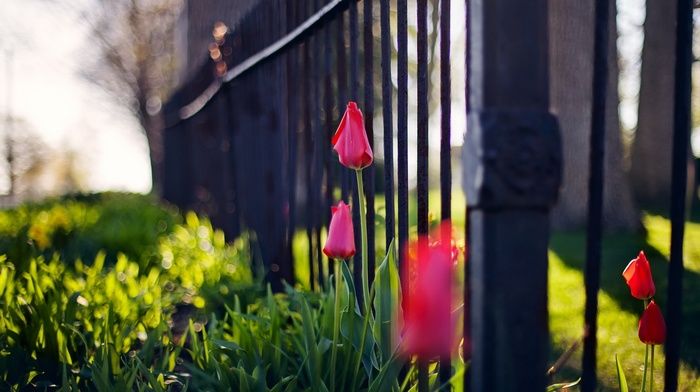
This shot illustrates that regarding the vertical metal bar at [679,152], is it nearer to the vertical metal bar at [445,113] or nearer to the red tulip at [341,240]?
the vertical metal bar at [445,113]

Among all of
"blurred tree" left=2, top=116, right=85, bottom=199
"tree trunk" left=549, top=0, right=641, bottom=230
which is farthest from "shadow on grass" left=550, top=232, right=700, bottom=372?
"blurred tree" left=2, top=116, right=85, bottom=199

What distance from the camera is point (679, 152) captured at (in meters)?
1.29

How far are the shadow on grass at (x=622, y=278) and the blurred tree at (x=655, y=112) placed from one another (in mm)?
2414

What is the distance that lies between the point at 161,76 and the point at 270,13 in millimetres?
17566

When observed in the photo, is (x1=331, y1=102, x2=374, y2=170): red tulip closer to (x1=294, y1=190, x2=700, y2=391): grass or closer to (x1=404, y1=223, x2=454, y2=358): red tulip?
(x1=404, y1=223, x2=454, y2=358): red tulip

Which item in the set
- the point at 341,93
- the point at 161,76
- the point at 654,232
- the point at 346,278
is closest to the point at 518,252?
the point at 346,278

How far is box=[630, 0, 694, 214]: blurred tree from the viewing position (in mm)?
8820

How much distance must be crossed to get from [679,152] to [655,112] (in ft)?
30.3

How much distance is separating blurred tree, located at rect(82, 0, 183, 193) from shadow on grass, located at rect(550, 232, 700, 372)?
46.9 feet

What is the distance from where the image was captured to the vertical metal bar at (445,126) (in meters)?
1.49

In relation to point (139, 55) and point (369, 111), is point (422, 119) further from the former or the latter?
point (139, 55)

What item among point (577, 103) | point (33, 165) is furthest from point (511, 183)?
point (33, 165)

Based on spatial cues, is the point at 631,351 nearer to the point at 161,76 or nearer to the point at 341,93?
the point at 341,93

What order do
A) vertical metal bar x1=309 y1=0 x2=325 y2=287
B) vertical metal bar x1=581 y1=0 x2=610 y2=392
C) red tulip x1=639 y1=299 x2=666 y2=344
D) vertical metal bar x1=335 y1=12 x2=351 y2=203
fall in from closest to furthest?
vertical metal bar x1=581 y1=0 x2=610 y2=392, red tulip x1=639 y1=299 x2=666 y2=344, vertical metal bar x1=335 y1=12 x2=351 y2=203, vertical metal bar x1=309 y1=0 x2=325 y2=287
